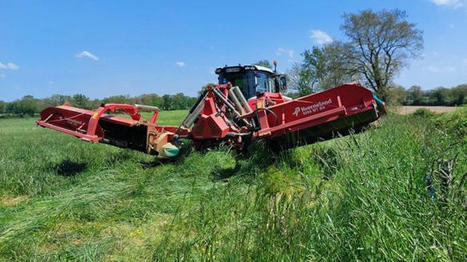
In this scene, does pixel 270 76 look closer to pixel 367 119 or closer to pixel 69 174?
pixel 367 119

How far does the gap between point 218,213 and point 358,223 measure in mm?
1337

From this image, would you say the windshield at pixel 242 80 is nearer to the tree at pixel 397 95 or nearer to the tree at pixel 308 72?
the tree at pixel 397 95

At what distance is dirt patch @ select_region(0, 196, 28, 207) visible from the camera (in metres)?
4.96

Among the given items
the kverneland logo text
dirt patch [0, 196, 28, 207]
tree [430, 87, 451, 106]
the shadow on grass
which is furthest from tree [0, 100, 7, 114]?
the kverneland logo text

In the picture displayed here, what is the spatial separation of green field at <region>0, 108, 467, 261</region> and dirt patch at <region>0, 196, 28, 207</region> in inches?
1.4

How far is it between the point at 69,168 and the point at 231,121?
136 inches

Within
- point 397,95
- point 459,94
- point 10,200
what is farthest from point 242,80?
point 459,94

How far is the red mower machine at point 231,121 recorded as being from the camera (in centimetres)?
568

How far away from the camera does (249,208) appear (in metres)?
2.62

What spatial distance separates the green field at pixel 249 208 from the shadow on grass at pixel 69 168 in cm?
6

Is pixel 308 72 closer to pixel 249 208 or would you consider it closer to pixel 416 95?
pixel 416 95

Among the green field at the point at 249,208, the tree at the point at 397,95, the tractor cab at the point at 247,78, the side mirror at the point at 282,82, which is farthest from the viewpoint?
the tree at the point at 397,95

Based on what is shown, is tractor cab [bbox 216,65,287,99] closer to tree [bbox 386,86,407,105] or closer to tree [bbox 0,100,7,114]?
tree [bbox 386,86,407,105]

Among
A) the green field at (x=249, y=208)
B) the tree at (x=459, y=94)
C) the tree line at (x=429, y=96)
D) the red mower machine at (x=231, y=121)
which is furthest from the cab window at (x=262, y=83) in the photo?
the tree at (x=459, y=94)
